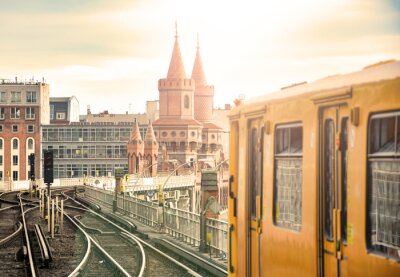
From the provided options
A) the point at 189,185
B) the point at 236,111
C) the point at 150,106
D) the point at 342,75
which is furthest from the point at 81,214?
the point at 150,106

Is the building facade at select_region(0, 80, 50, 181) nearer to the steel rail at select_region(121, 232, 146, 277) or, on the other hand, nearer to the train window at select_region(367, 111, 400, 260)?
the steel rail at select_region(121, 232, 146, 277)

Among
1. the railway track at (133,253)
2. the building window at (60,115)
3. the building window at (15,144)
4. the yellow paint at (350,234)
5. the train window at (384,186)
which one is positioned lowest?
the railway track at (133,253)

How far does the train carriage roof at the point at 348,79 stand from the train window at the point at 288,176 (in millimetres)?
414

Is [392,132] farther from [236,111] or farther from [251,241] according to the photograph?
[236,111]

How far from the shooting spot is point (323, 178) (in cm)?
796

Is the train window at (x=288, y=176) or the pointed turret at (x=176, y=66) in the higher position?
the pointed turret at (x=176, y=66)

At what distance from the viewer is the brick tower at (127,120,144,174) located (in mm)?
117500

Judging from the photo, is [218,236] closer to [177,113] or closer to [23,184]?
[23,184]

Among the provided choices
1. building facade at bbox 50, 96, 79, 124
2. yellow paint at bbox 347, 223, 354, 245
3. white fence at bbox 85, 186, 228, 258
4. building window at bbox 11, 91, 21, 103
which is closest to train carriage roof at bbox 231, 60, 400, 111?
yellow paint at bbox 347, 223, 354, 245

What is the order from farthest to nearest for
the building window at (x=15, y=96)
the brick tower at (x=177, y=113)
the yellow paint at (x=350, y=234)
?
1. the brick tower at (x=177, y=113)
2. the building window at (x=15, y=96)
3. the yellow paint at (x=350, y=234)

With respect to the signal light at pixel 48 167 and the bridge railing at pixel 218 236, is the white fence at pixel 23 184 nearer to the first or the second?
the signal light at pixel 48 167

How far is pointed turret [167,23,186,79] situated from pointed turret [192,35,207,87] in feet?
40.6

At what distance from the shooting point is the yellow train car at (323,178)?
6.75 meters

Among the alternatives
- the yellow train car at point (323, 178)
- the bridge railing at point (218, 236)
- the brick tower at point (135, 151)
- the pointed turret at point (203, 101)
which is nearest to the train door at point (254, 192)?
the yellow train car at point (323, 178)
